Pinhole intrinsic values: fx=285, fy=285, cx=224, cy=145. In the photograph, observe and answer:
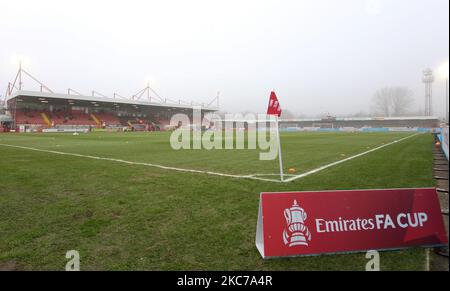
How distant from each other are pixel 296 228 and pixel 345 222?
60 cm

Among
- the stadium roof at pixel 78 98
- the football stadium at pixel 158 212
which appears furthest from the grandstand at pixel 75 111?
the football stadium at pixel 158 212

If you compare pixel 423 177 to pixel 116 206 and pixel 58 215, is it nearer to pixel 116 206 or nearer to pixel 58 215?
pixel 116 206

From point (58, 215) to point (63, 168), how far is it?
5668mm

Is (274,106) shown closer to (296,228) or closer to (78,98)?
(296,228)

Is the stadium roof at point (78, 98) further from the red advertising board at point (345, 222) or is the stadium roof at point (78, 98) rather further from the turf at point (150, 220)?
the red advertising board at point (345, 222)

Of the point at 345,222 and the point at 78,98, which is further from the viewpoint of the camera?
the point at 78,98

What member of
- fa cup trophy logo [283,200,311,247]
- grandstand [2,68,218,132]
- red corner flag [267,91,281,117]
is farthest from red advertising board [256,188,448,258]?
grandstand [2,68,218,132]

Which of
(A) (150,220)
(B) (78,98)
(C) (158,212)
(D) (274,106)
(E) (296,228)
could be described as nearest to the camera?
(E) (296,228)

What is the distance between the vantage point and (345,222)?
11.0ft

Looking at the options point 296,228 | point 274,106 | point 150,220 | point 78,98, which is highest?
point 78,98

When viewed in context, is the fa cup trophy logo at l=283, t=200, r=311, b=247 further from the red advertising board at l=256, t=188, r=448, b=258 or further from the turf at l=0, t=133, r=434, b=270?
the turf at l=0, t=133, r=434, b=270

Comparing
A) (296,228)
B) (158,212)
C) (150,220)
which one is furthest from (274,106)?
(296,228)

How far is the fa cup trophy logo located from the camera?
3264 mm
